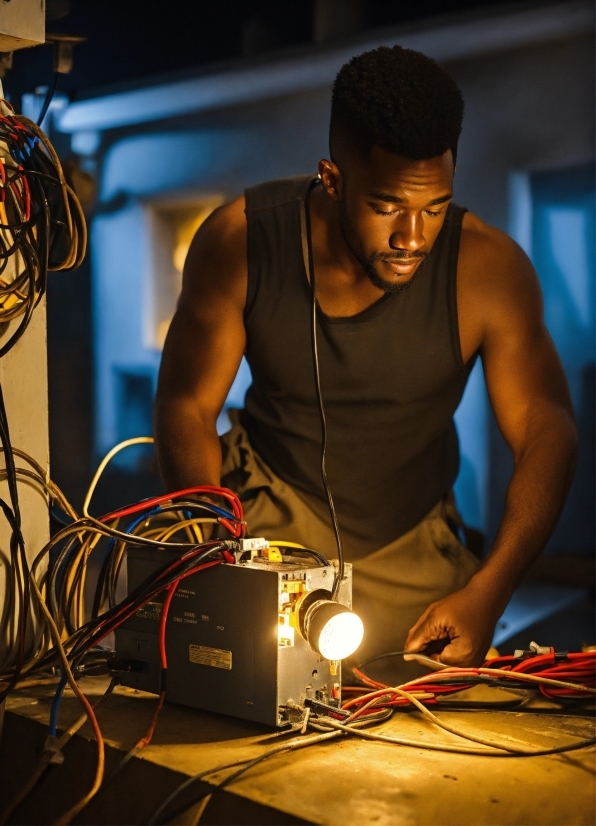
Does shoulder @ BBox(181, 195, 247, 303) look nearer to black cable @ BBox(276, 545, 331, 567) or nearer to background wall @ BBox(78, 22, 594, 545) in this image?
black cable @ BBox(276, 545, 331, 567)

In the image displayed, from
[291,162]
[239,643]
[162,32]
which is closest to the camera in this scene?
[239,643]

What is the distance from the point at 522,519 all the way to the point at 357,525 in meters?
0.41

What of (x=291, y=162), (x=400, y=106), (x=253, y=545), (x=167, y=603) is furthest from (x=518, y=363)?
(x=291, y=162)

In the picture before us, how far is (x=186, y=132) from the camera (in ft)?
10.1

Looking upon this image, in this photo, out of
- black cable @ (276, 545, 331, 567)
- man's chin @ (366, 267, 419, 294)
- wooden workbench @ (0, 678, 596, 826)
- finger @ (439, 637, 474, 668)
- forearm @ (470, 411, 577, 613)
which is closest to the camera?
wooden workbench @ (0, 678, 596, 826)

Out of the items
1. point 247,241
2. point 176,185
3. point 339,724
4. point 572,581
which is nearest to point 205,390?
point 247,241

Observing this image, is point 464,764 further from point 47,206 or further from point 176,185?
point 176,185

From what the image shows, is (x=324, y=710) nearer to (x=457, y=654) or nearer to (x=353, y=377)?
(x=457, y=654)

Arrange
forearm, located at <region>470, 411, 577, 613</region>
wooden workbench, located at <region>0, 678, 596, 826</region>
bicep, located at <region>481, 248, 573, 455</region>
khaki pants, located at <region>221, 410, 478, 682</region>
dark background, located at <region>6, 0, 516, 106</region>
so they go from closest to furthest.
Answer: wooden workbench, located at <region>0, 678, 596, 826</region>
forearm, located at <region>470, 411, 577, 613</region>
bicep, located at <region>481, 248, 573, 455</region>
khaki pants, located at <region>221, 410, 478, 682</region>
dark background, located at <region>6, 0, 516, 106</region>

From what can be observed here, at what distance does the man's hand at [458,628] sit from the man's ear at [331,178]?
714mm

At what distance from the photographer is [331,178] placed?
1728 mm

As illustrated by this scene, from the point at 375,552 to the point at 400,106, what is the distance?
2.79 feet

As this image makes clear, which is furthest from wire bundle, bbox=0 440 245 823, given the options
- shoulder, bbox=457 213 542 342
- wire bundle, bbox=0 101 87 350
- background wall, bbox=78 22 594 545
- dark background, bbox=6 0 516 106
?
dark background, bbox=6 0 516 106

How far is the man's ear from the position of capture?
171 cm
